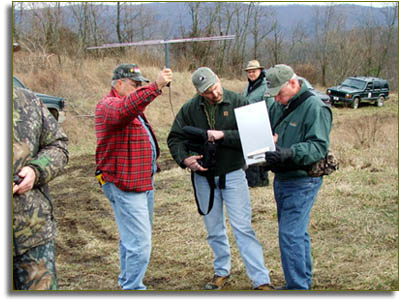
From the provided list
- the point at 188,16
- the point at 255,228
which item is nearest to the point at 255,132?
the point at 255,228

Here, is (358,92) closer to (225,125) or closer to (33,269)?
(225,125)

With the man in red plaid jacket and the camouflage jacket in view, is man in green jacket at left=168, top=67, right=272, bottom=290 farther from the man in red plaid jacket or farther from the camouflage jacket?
the camouflage jacket

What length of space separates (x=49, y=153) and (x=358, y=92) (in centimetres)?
2032

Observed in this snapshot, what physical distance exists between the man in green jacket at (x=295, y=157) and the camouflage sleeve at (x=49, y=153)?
1367mm

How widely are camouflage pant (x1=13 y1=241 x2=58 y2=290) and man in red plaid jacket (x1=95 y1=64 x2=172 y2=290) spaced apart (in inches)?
36.4

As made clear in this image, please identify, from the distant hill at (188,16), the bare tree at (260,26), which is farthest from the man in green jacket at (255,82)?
the bare tree at (260,26)

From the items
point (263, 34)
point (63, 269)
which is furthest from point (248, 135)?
point (263, 34)

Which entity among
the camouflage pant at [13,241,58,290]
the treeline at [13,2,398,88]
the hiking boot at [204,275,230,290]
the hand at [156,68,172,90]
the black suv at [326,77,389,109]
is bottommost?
the hiking boot at [204,275,230,290]

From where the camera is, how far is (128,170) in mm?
3420

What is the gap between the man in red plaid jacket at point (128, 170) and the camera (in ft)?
11.2

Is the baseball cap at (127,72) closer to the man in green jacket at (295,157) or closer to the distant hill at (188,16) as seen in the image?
the man in green jacket at (295,157)

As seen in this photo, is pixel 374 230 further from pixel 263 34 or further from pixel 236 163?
pixel 263 34

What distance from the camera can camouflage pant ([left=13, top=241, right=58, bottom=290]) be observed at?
2.51m

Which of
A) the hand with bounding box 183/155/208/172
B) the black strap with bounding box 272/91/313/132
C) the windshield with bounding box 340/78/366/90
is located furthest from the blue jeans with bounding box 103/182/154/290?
the windshield with bounding box 340/78/366/90
